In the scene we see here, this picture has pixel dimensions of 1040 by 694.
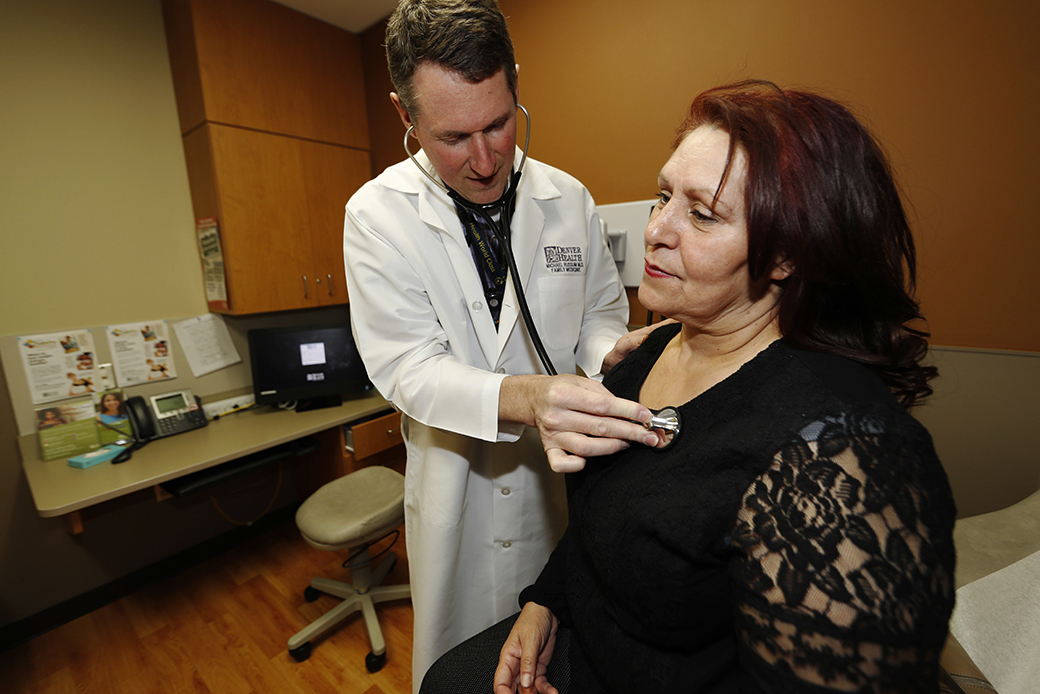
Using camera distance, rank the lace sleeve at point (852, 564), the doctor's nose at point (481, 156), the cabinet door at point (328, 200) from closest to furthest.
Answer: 1. the lace sleeve at point (852, 564)
2. the doctor's nose at point (481, 156)
3. the cabinet door at point (328, 200)

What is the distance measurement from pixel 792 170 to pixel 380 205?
0.84 m

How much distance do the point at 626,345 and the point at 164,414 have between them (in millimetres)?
2080

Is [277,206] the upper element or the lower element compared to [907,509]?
upper

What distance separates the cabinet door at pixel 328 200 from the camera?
92.5 inches

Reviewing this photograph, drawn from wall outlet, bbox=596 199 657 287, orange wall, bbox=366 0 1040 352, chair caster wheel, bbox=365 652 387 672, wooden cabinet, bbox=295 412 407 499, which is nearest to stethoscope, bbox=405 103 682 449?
wall outlet, bbox=596 199 657 287

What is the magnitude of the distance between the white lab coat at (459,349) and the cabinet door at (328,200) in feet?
4.41

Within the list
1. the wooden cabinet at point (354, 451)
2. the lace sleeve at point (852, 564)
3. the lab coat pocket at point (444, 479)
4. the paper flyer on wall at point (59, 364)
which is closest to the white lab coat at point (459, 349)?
the lab coat pocket at point (444, 479)

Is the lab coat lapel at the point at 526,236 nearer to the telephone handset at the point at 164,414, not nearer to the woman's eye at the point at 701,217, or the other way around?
the woman's eye at the point at 701,217

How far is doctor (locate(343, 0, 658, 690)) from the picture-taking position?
34.7 inches

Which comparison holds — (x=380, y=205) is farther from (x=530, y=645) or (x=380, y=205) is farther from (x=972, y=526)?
(x=972, y=526)

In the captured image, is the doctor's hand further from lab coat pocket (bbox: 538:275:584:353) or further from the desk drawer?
the desk drawer

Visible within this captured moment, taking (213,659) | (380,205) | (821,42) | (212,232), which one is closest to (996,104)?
(821,42)

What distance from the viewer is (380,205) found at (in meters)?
1.08

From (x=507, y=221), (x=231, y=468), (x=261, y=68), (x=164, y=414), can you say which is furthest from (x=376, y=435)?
(x=261, y=68)
